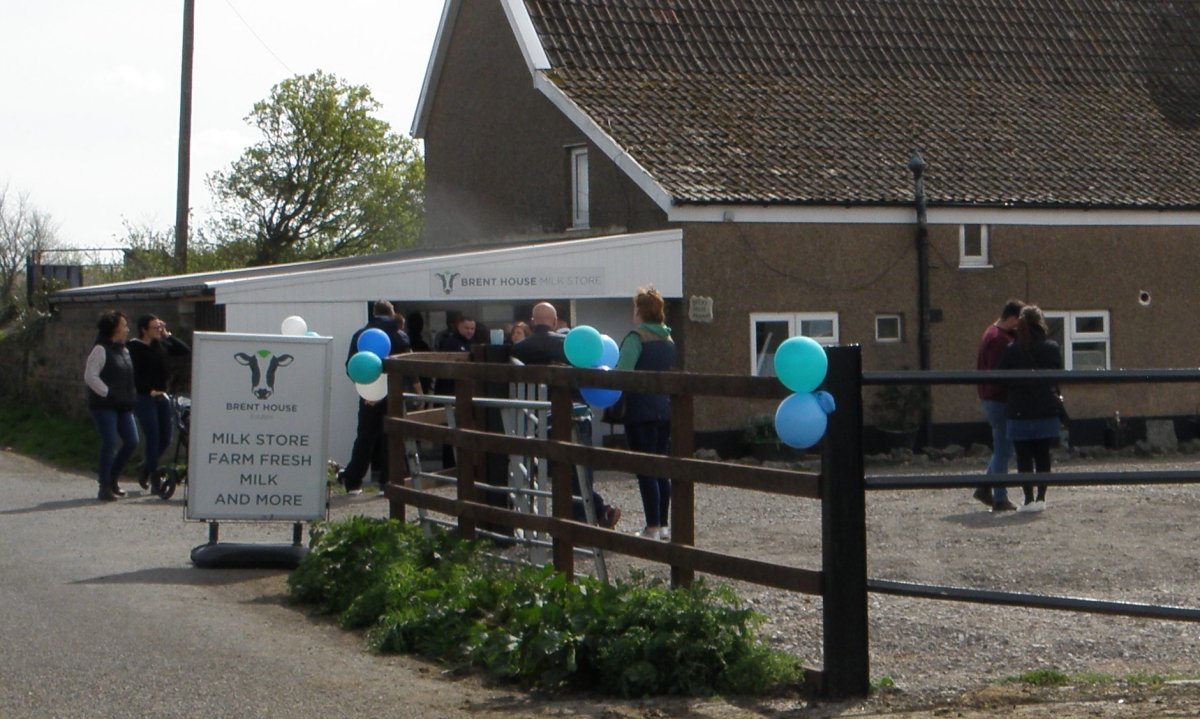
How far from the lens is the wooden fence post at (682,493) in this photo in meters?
6.49

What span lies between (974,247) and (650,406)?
13110 millimetres

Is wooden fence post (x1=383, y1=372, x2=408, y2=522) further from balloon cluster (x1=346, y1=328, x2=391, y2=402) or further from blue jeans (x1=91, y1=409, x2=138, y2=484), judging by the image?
blue jeans (x1=91, y1=409, x2=138, y2=484)

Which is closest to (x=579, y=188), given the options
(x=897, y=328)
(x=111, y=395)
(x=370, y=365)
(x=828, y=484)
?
(x=897, y=328)

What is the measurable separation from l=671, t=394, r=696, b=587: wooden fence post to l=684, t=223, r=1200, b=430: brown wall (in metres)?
12.7

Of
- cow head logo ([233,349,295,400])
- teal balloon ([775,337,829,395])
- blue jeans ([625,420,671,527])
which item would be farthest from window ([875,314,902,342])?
teal balloon ([775,337,829,395])

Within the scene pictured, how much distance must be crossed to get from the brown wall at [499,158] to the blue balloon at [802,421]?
1408 cm

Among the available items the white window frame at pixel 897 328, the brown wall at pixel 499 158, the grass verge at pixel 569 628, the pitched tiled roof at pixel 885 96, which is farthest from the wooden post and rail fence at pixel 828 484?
the white window frame at pixel 897 328

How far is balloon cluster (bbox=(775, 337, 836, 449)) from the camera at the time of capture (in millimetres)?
5438

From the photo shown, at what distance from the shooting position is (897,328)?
21062 millimetres

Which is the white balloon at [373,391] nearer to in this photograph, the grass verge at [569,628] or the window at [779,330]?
the grass verge at [569,628]

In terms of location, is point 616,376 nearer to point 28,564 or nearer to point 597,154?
point 28,564

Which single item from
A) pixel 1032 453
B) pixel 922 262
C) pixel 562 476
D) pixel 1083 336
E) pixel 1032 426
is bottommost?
pixel 562 476

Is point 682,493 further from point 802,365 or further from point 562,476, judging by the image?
point 802,365

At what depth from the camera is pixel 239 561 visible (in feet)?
31.2
